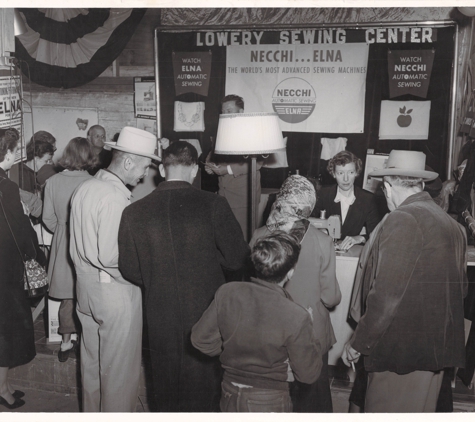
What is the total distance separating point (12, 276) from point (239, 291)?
201 cm

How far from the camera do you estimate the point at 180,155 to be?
2.81 m

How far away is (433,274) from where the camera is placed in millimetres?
2596

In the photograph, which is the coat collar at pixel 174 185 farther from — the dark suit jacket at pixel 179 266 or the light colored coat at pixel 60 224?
the light colored coat at pixel 60 224

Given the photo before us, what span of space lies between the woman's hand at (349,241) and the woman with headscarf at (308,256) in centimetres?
89

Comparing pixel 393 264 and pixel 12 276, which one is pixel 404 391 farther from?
pixel 12 276

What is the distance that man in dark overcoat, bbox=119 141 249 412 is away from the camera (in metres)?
2.79

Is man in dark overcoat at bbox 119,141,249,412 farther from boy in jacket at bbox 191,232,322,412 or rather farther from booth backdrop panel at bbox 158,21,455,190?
booth backdrop panel at bbox 158,21,455,190

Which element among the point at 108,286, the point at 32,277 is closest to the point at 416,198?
the point at 108,286

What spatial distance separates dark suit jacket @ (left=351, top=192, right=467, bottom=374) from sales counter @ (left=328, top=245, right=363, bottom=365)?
0.79 meters

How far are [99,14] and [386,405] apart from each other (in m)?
4.96

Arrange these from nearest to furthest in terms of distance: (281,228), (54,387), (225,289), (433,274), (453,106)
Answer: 1. (225,289)
2. (433,274)
3. (281,228)
4. (54,387)
5. (453,106)

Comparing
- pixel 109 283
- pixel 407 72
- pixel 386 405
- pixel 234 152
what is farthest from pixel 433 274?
pixel 407 72

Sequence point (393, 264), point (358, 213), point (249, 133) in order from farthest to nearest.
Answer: point (358, 213) → point (249, 133) → point (393, 264)

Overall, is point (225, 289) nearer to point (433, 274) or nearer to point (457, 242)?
point (433, 274)
